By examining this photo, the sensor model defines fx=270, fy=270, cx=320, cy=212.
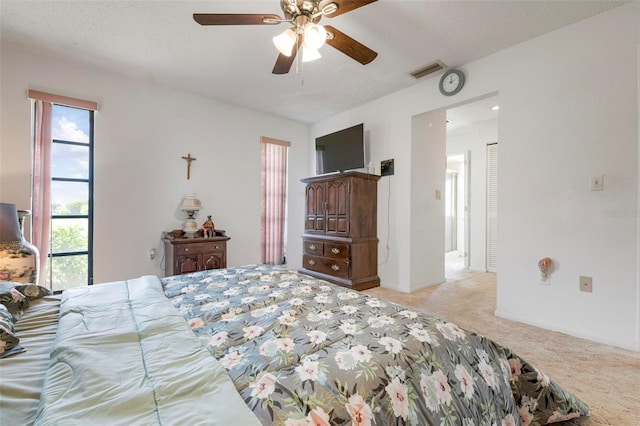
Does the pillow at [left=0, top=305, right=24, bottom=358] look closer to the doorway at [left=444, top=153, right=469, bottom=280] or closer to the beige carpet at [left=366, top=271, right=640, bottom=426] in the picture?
the beige carpet at [left=366, top=271, right=640, bottom=426]

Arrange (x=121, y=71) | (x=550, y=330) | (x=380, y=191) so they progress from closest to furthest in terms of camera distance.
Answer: (x=550, y=330)
(x=121, y=71)
(x=380, y=191)

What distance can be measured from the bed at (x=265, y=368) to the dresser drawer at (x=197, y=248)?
1786mm

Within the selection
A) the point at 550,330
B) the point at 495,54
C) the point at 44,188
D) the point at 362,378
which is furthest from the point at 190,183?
the point at 550,330

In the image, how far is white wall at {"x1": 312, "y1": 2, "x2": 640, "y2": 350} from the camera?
2.09 m

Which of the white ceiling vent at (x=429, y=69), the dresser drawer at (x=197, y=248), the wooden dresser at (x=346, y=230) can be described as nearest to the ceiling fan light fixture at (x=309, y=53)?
the white ceiling vent at (x=429, y=69)

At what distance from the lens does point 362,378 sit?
80 centimetres

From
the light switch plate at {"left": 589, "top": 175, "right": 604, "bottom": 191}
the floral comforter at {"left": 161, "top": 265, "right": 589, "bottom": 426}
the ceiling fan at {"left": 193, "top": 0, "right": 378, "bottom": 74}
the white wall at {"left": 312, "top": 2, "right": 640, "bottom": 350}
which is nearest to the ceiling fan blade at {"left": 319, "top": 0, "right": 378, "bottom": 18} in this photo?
the ceiling fan at {"left": 193, "top": 0, "right": 378, "bottom": 74}

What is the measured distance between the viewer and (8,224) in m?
2.24

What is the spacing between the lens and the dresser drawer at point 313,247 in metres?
3.99

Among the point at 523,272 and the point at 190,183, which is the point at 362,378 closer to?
the point at 523,272

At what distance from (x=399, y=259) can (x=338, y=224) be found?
3.08 ft

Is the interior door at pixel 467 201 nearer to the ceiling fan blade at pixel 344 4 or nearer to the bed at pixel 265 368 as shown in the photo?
the bed at pixel 265 368

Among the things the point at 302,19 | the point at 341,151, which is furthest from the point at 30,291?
the point at 341,151

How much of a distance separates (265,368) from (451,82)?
338 centimetres
